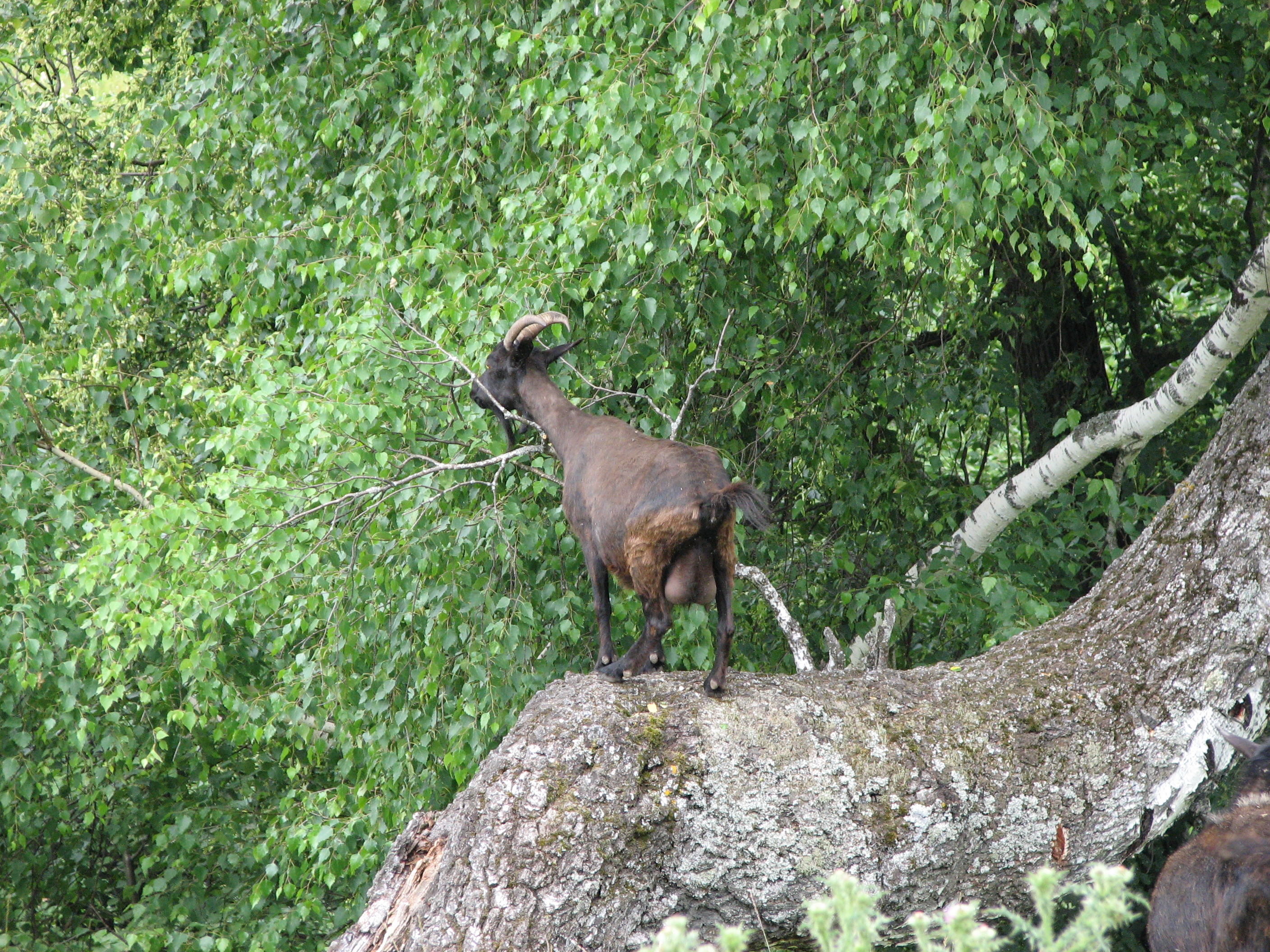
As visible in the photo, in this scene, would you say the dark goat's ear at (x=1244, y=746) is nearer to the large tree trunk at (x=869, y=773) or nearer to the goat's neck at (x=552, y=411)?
the large tree trunk at (x=869, y=773)

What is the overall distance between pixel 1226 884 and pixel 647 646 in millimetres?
1743

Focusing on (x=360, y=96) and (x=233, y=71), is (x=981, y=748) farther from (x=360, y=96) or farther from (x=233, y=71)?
(x=233, y=71)

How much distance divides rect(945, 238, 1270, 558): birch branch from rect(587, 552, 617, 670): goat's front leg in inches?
72.3

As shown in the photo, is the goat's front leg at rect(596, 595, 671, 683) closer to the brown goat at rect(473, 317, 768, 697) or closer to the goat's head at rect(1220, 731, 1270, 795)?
the brown goat at rect(473, 317, 768, 697)

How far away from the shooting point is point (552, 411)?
433cm

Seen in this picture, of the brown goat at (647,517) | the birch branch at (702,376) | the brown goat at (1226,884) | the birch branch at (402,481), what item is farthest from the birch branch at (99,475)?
the brown goat at (1226,884)

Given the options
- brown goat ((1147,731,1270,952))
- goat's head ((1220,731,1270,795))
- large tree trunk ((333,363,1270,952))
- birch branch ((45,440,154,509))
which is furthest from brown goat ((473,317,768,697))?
birch branch ((45,440,154,509))

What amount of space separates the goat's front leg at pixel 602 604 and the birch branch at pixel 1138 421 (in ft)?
6.03

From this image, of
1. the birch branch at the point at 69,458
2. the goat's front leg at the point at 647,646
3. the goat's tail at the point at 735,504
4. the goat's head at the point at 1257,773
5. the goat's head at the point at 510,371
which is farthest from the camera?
the birch branch at the point at 69,458

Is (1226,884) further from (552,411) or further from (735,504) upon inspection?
(552,411)

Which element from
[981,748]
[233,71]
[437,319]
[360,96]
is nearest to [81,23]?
[233,71]

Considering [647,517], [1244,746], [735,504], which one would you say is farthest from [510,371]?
[1244,746]

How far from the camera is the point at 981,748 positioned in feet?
11.3

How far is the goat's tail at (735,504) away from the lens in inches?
136
